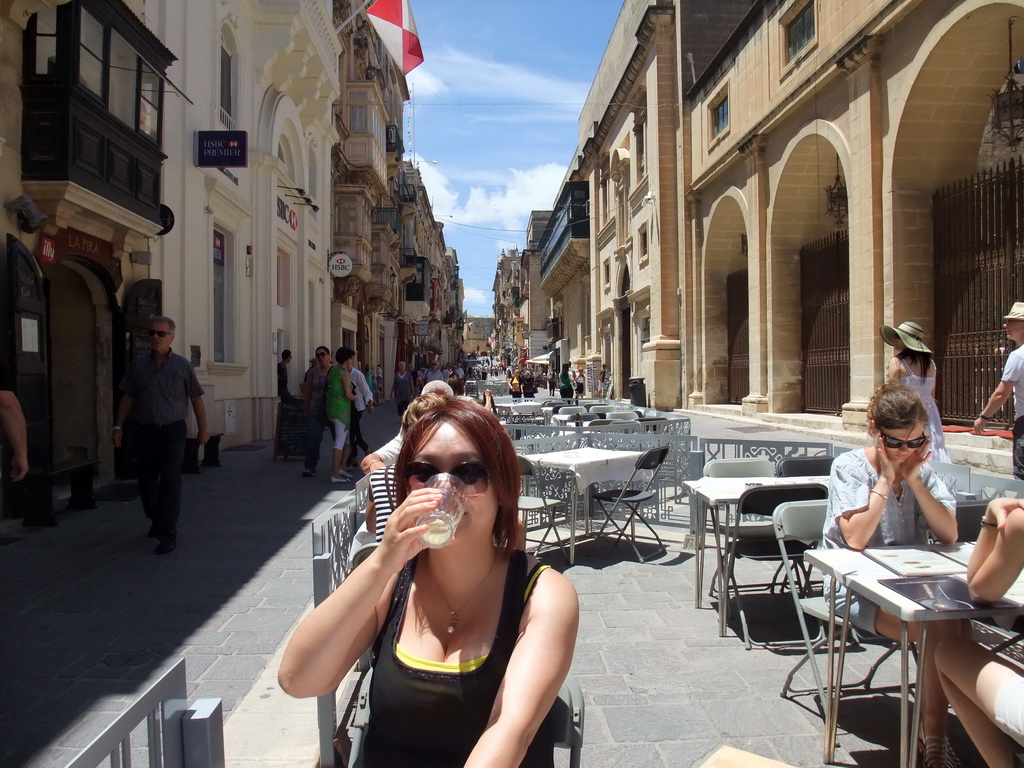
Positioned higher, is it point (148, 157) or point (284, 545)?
point (148, 157)

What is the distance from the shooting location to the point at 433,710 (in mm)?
1684

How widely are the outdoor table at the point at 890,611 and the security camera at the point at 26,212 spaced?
24.5ft

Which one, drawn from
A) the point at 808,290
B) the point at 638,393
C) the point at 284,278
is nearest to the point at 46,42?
the point at 284,278

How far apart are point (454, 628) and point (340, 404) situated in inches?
316

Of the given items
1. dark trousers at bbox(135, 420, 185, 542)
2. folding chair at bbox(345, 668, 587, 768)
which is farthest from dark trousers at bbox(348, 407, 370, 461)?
folding chair at bbox(345, 668, 587, 768)

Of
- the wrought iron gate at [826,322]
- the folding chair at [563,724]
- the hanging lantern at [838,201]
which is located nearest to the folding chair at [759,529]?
the folding chair at [563,724]

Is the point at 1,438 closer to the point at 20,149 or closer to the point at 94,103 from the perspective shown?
the point at 20,149

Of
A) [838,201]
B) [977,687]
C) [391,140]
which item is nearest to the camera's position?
[977,687]

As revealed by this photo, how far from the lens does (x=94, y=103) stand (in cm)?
766

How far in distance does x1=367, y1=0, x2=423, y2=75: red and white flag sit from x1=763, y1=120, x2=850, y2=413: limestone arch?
7906mm

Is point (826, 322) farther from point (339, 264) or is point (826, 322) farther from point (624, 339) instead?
point (624, 339)

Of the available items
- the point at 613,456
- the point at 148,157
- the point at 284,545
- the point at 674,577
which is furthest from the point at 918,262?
the point at 148,157

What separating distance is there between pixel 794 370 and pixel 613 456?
1034 centimetres

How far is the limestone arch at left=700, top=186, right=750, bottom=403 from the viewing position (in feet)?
64.2
